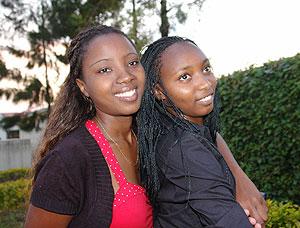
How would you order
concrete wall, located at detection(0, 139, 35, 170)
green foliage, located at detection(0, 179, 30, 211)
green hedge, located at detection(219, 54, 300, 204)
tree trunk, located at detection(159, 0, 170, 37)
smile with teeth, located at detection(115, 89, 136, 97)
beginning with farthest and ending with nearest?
concrete wall, located at detection(0, 139, 35, 170), tree trunk, located at detection(159, 0, 170, 37), green foliage, located at detection(0, 179, 30, 211), green hedge, located at detection(219, 54, 300, 204), smile with teeth, located at detection(115, 89, 136, 97)

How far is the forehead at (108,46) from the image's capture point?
6.20ft

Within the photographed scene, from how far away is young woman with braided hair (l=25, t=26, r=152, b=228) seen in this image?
170 centimetres

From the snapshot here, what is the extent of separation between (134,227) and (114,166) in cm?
27

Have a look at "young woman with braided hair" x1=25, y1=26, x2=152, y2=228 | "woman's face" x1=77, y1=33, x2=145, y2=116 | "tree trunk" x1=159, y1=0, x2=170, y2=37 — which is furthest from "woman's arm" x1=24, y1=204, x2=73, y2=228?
"tree trunk" x1=159, y1=0, x2=170, y2=37

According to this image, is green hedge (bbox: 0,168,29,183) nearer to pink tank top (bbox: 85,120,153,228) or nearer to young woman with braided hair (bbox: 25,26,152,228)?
young woman with braided hair (bbox: 25,26,152,228)

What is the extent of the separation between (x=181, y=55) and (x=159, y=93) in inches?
7.8

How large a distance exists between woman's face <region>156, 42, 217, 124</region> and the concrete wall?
17849 mm

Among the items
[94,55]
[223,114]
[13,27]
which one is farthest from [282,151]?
[13,27]

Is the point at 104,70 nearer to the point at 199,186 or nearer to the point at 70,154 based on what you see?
the point at 70,154

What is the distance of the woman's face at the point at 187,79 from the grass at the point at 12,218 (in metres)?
7.29

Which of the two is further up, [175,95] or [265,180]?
[175,95]

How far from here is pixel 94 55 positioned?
6.23ft

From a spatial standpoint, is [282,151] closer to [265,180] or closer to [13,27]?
[265,180]

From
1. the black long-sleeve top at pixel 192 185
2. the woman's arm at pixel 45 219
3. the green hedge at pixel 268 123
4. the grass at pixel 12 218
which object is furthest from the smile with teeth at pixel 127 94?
the grass at pixel 12 218
